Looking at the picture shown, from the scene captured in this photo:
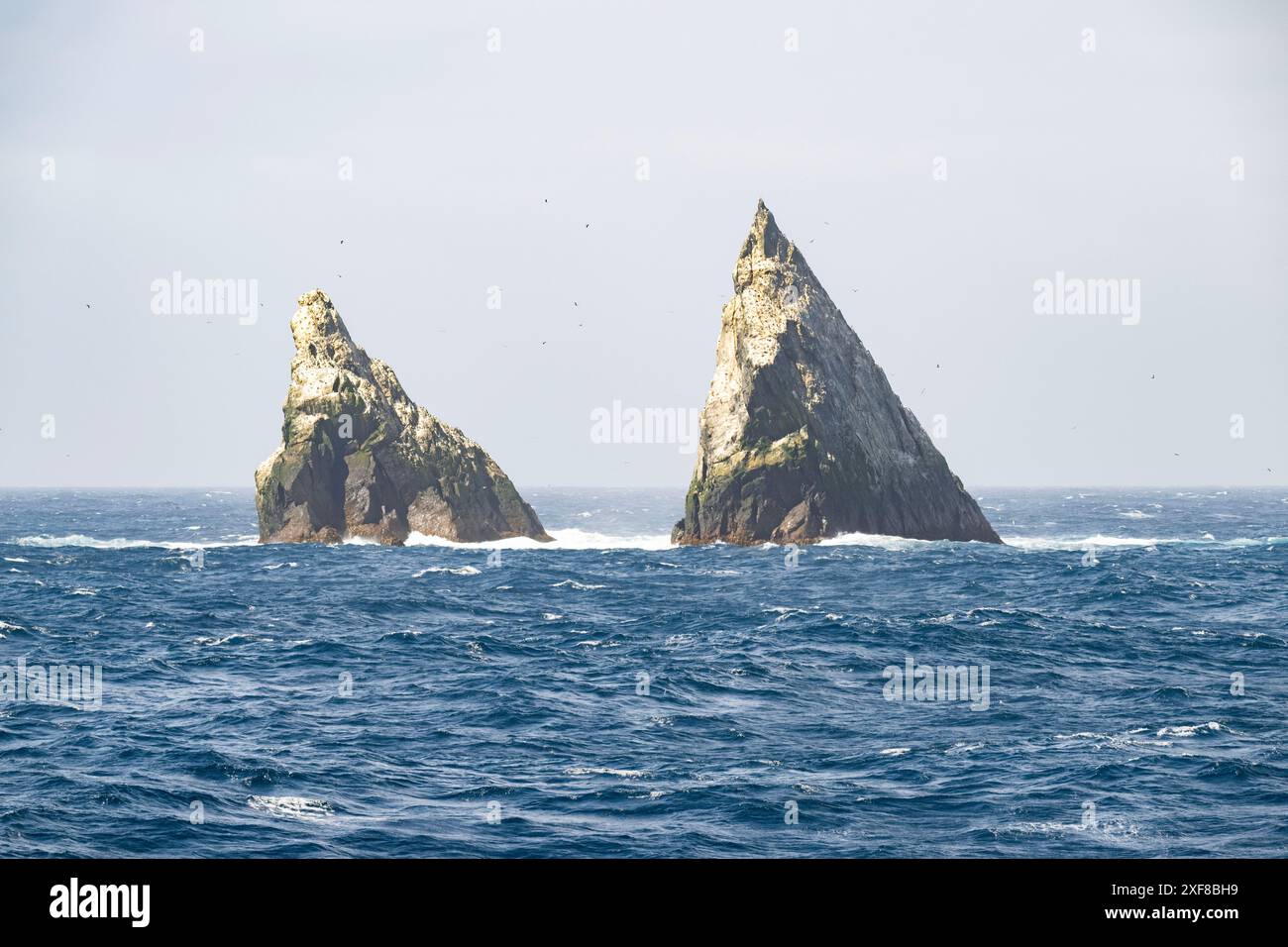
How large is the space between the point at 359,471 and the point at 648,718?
2694 inches

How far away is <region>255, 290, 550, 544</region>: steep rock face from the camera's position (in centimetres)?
9856

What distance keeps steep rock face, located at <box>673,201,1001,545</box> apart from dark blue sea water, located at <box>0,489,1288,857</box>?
2106 cm

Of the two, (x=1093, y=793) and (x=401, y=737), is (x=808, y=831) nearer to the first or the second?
(x=1093, y=793)

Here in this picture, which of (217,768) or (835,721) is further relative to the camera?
(835,721)

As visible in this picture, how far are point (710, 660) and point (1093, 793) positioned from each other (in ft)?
60.2

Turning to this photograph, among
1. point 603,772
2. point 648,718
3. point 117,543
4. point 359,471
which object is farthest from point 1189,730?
point 117,543

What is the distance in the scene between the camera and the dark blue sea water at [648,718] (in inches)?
980

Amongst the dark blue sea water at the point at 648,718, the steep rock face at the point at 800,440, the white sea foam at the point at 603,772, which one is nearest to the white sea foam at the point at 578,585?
the dark blue sea water at the point at 648,718

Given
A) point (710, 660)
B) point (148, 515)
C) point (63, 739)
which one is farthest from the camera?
point (148, 515)

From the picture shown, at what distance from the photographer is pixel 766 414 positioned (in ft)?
305

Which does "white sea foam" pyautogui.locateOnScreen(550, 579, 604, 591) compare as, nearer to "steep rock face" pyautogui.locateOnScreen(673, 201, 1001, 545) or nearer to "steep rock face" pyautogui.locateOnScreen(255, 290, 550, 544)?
"steep rock face" pyautogui.locateOnScreen(673, 201, 1001, 545)

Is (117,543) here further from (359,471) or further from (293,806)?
(293,806)
